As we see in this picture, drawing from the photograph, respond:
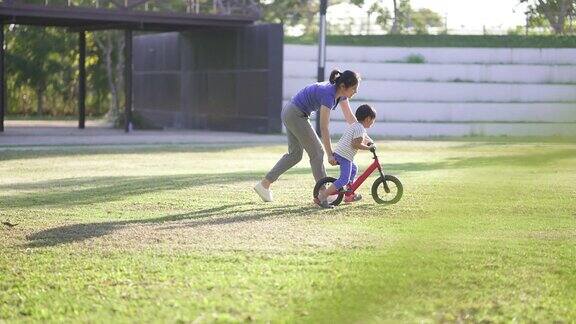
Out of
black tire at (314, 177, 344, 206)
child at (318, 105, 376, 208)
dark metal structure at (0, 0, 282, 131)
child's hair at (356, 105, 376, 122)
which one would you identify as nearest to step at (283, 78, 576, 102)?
dark metal structure at (0, 0, 282, 131)

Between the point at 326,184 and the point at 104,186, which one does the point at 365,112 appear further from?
the point at 104,186

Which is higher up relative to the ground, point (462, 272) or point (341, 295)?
point (341, 295)

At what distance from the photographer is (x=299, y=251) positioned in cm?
838

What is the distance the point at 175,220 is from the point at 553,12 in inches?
351

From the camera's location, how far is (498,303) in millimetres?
6016

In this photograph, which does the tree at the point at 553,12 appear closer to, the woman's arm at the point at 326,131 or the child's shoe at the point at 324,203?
the woman's arm at the point at 326,131

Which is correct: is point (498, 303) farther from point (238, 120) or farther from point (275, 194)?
point (238, 120)

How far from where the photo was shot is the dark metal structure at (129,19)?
32.1 meters

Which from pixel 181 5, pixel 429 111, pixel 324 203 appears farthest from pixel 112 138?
pixel 324 203

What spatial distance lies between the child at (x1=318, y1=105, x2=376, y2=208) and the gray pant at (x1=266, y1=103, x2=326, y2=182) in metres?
0.27

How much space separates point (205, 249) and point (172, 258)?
1.81 feet

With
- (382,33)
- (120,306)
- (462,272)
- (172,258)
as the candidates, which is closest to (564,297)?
(462,272)

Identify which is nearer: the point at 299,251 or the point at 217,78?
the point at 299,251

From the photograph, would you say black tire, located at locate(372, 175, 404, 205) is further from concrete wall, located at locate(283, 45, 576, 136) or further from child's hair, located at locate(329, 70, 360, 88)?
concrete wall, located at locate(283, 45, 576, 136)
